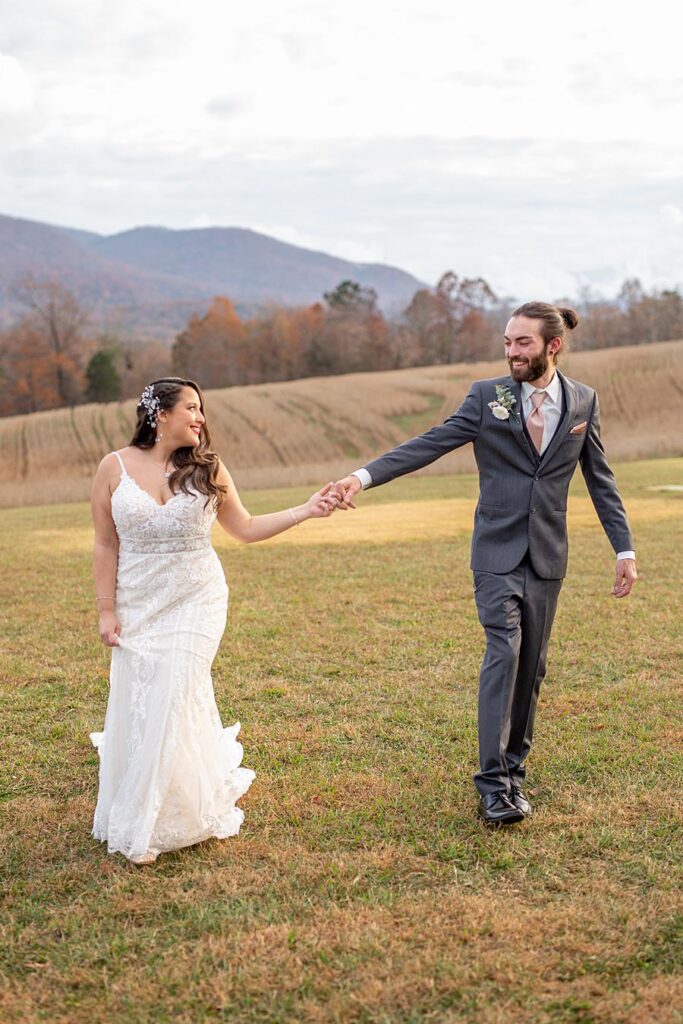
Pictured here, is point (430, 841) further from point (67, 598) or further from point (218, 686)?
point (67, 598)

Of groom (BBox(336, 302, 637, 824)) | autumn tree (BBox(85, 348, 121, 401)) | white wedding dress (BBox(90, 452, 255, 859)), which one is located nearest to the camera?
white wedding dress (BBox(90, 452, 255, 859))

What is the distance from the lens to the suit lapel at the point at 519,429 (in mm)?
5319

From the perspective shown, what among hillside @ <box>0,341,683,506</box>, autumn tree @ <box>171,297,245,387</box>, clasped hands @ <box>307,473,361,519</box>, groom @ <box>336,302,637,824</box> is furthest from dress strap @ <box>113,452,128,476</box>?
autumn tree @ <box>171,297,245,387</box>

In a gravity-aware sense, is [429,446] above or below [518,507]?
above

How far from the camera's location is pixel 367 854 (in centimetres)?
492

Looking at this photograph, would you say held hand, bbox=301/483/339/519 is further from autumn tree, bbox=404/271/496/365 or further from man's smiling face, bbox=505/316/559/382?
autumn tree, bbox=404/271/496/365

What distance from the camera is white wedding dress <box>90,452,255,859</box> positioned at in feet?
16.4

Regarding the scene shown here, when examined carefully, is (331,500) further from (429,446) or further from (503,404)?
(503,404)

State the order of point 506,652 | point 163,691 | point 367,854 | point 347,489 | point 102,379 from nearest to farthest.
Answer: point 367,854, point 163,691, point 506,652, point 347,489, point 102,379

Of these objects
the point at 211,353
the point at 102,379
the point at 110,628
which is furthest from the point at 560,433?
the point at 211,353

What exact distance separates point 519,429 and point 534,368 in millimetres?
351

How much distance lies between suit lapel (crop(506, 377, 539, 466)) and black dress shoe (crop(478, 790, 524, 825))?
73.1 inches

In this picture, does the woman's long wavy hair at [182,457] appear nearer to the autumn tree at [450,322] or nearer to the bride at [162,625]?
the bride at [162,625]

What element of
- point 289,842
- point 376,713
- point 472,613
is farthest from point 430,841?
point 472,613
